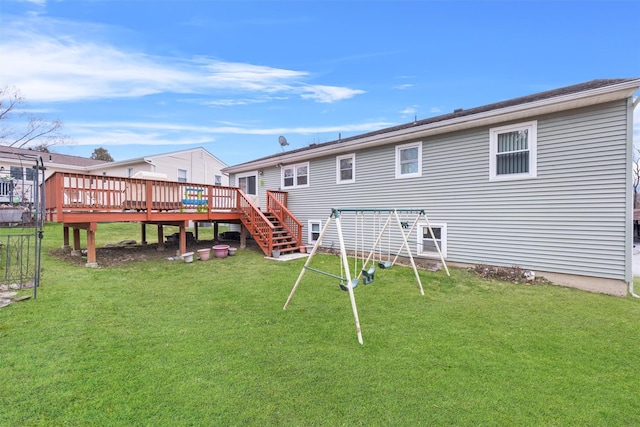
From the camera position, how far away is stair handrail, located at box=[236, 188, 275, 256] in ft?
31.7

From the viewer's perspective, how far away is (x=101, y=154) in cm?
3894

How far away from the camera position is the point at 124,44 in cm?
995

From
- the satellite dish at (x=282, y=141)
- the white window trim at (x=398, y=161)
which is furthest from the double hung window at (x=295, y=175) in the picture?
the satellite dish at (x=282, y=141)

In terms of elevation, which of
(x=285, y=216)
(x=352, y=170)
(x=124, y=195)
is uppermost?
(x=352, y=170)

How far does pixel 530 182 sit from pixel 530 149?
0.78 metres

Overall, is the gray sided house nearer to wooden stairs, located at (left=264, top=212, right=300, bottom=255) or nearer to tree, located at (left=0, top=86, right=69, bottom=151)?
wooden stairs, located at (left=264, top=212, right=300, bottom=255)

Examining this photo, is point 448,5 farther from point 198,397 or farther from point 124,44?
point 198,397

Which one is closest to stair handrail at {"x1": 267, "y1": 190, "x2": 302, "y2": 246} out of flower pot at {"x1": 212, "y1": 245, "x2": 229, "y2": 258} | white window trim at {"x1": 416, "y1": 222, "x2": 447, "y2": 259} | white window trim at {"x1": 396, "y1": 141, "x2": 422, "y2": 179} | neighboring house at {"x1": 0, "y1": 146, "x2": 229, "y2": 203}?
flower pot at {"x1": 212, "y1": 245, "x2": 229, "y2": 258}

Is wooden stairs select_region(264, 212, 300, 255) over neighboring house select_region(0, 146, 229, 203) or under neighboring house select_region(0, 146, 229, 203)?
under

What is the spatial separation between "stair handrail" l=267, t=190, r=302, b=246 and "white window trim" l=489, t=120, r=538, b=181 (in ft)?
21.2

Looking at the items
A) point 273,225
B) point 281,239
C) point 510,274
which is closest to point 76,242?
point 273,225

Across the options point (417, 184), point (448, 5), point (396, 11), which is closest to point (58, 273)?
point (417, 184)

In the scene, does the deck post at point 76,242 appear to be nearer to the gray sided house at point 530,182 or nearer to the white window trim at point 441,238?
the gray sided house at point 530,182

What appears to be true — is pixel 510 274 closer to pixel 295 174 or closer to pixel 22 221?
pixel 295 174
